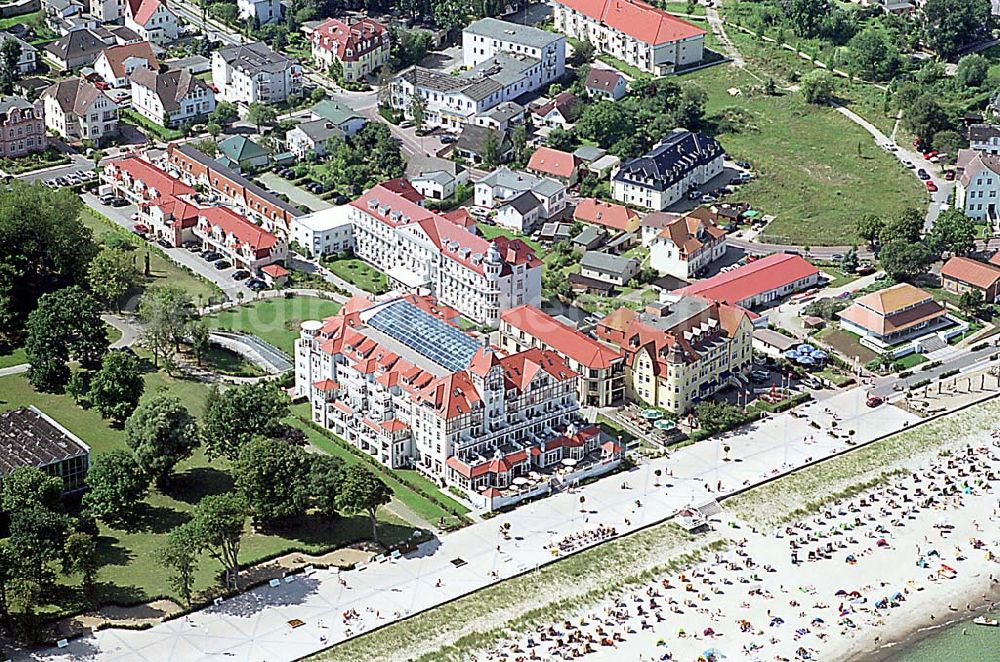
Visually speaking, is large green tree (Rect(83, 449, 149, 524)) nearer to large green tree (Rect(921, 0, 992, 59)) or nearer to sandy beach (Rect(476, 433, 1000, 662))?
sandy beach (Rect(476, 433, 1000, 662))

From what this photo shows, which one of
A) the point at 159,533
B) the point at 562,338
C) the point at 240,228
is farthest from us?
the point at 240,228

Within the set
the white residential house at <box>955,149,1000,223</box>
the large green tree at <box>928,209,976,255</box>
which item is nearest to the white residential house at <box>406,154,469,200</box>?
the large green tree at <box>928,209,976,255</box>

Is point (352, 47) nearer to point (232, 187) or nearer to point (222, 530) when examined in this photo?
point (232, 187)

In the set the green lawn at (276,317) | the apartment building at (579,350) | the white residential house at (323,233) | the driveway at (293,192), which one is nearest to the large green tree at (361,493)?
the apartment building at (579,350)

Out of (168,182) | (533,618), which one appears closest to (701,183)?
(168,182)

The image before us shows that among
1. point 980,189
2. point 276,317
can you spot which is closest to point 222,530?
point 276,317

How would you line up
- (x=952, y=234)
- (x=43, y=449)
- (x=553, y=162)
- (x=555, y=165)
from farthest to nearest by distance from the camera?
(x=553, y=162), (x=555, y=165), (x=952, y=234), (x=43, y=449)

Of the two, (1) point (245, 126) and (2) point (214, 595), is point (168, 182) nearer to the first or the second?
(1) point (245, 126)
